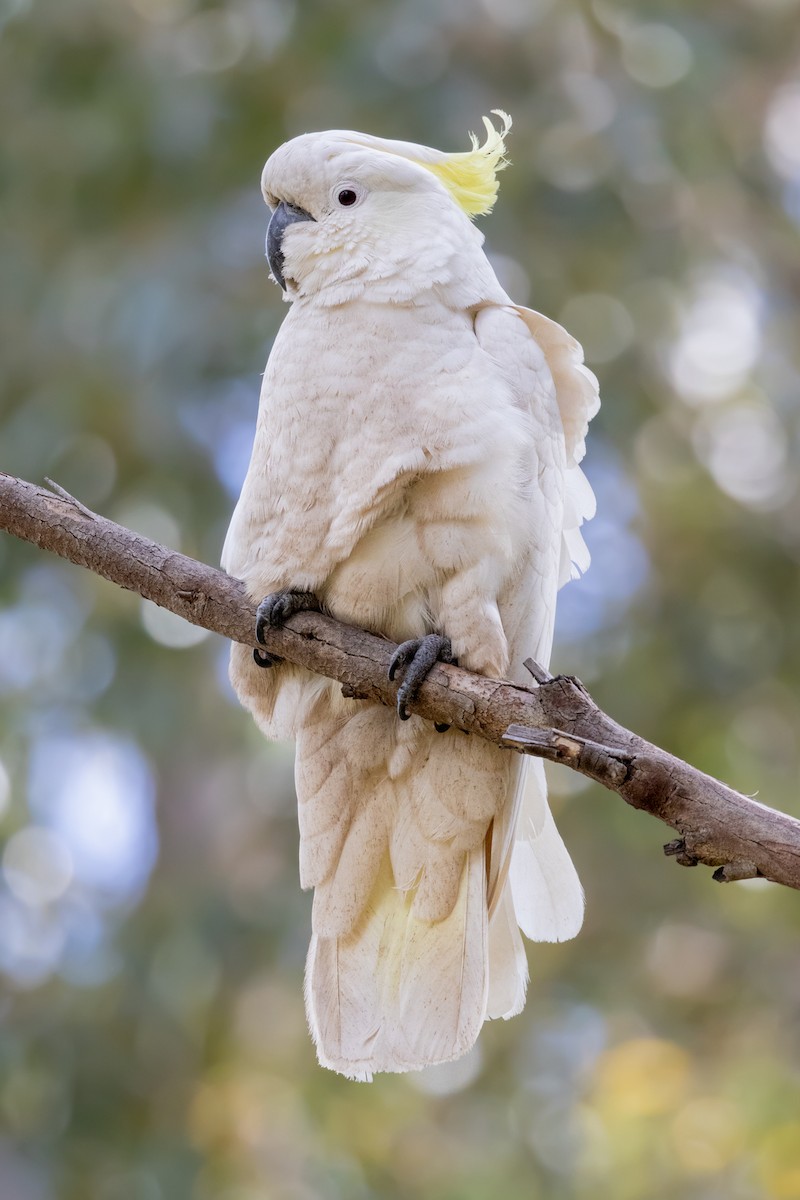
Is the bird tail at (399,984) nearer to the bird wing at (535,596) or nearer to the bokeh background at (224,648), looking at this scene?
the bird wing at (535,596)

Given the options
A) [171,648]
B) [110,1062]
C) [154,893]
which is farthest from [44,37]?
[110,1062]

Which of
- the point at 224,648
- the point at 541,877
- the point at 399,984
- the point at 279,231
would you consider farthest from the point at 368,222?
the point at 224,648

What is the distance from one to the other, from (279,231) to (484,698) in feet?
2.79

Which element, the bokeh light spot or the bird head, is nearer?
the bird head

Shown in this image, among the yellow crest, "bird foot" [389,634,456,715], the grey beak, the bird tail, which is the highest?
the yellow crest

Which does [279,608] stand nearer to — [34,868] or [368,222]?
[368,222]

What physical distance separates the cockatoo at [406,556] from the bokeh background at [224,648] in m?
2.06

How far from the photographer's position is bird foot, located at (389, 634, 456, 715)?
5.58ft

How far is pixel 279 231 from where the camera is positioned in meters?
2.04

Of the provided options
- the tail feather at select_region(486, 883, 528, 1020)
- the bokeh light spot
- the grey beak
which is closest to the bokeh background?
the bokeh light spot

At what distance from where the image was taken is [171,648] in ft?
14.7

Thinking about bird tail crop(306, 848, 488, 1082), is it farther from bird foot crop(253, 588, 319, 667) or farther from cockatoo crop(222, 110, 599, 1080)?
bird foot crop(253, 588, 319, 667)

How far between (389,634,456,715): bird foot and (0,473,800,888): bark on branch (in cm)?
2

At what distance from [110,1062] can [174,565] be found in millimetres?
2840
